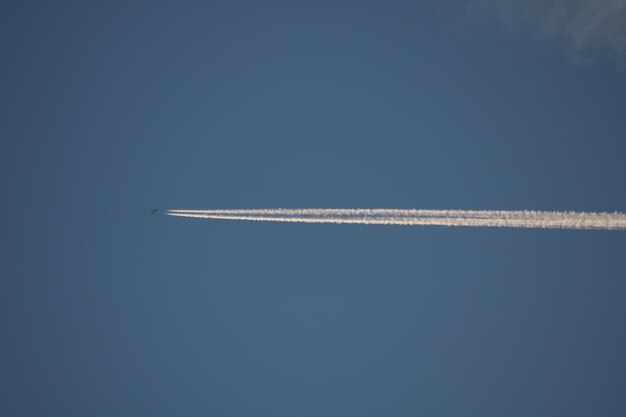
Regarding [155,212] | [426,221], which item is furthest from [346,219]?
[155,212]

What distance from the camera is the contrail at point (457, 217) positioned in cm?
2645

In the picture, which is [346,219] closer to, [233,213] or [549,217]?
[233,213]

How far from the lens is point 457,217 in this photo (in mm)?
29953

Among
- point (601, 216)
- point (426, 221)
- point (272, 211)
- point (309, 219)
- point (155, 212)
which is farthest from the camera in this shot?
point (155, 212)

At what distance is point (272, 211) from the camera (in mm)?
34844

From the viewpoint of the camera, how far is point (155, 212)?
4741cm

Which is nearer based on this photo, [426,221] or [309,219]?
[426,221]

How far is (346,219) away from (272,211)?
5805mm

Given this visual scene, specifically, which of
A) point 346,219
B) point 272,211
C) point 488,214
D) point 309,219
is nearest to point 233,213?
point 272,211

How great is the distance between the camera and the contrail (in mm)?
26453

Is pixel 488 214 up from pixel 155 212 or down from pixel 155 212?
down

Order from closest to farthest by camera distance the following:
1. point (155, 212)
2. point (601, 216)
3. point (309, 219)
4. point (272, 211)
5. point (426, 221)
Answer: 1. point (601, 216)
2. point (426, 221)
3. point (309, 219)
4. point (272, 211)
5. point (155, 212)

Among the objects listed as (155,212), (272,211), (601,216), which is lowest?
(601,216)

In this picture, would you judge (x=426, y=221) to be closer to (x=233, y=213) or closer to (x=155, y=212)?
(x=233, y=213)
